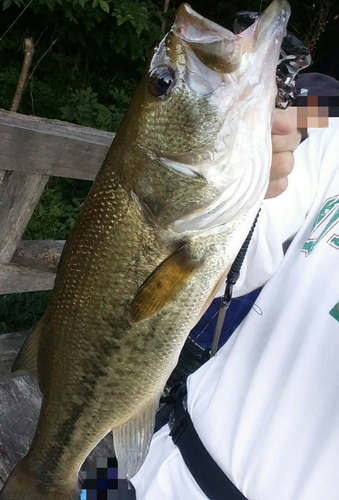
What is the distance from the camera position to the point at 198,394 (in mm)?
1320

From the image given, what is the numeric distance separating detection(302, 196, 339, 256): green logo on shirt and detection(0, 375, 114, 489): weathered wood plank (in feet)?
4.92

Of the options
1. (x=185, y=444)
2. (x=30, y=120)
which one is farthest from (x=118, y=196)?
(x=30, y=120)

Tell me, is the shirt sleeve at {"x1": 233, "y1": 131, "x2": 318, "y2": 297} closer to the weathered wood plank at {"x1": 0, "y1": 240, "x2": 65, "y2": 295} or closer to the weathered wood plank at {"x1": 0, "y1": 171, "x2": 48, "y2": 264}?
the weathered wood plank at {"x1": 0, "y1": 171, "x2": 48, "y2": 264}

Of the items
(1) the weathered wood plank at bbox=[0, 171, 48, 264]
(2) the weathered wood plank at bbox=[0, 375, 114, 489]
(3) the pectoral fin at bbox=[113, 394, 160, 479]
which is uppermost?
(1) the weathered wood plank at bbox=[0, 171, 48, 264]

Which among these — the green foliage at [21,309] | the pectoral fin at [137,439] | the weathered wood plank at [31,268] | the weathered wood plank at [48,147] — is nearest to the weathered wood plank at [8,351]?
the weathered wood plank at [31,268]

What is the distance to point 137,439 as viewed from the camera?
3.96 feet

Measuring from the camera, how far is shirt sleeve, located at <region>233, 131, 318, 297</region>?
1.26 meters

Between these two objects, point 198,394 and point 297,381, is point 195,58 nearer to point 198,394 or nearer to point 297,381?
point 297,381

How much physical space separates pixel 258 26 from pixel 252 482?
0.94 metres

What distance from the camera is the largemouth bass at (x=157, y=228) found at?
3.00ft

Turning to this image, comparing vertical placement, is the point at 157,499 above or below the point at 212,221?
below

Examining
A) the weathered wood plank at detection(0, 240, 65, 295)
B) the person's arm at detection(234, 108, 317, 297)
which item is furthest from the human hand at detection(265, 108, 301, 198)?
the weathered wood plank at detection(0, 240, 65, 295)

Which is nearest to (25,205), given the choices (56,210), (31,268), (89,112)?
(31,268)

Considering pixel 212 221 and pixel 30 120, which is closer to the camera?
pixel 212 221
